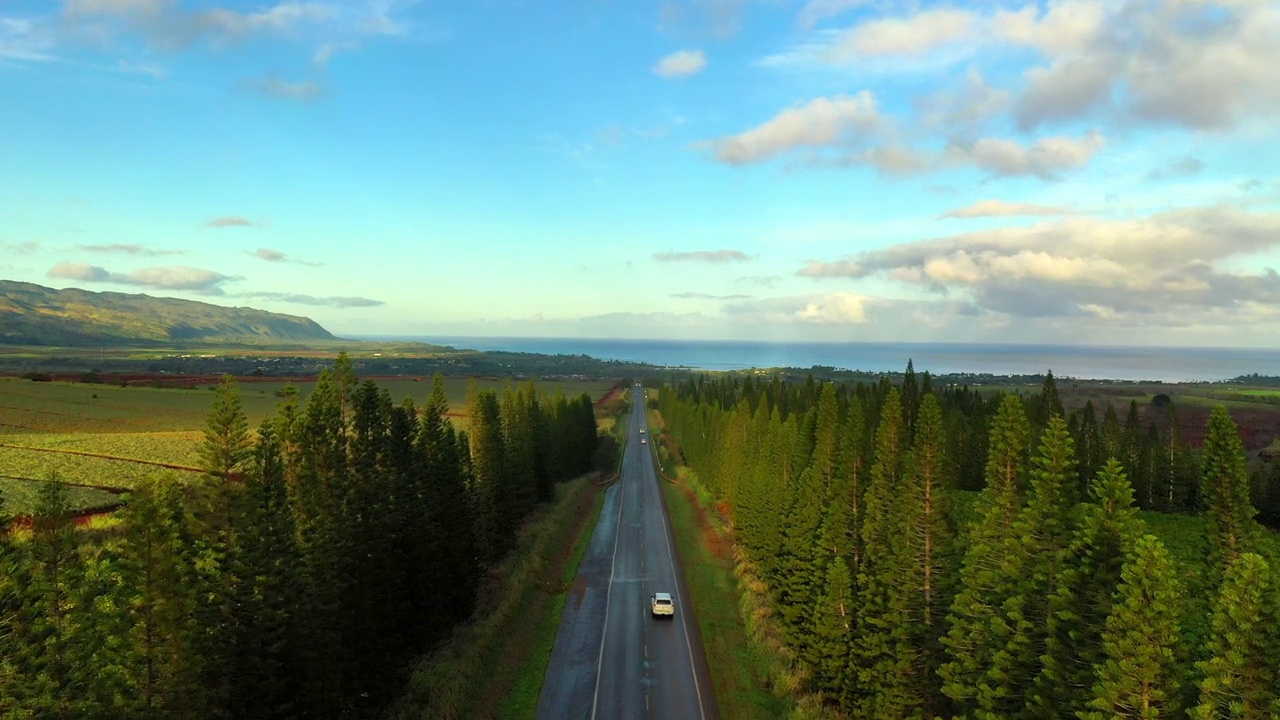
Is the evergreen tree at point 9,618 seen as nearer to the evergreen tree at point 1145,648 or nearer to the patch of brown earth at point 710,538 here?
the evergreen tree at point 1145,648

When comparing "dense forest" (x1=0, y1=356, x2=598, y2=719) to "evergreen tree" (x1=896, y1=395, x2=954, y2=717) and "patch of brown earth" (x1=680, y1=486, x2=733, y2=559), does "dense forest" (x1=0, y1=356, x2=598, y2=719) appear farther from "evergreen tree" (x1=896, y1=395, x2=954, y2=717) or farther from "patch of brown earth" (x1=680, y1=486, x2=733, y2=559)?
"patch of brown earth" (x1=680, y1=486, x2=733, y2=559)

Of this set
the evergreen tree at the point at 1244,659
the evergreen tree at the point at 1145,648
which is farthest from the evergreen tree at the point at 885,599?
the evergreen tree at the point at 1244,659

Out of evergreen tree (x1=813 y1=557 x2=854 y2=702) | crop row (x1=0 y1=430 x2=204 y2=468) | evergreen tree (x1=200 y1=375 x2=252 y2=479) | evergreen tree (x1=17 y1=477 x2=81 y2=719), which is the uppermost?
evergreen tree (x1=200 y1=375 x2=252 y2=479)

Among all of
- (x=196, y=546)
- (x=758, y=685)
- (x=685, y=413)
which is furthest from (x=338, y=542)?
(x=685, y=413)

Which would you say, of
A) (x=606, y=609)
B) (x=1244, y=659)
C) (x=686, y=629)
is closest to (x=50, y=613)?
(x=1244, y=659)

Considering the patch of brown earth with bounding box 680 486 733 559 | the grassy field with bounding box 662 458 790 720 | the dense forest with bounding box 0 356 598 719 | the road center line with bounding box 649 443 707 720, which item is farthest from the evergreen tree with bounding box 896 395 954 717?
the patch of brown earth with bounding box 680 486 733 559

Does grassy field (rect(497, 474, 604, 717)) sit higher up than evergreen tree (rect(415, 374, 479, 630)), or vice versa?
evergreen tree (rect(415, 374, 479, 630))

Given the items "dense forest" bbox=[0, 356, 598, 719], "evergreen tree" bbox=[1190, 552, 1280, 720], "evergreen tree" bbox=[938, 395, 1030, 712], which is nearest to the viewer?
"evergreen tree" bbox=[1190, 552, 1280, 720]
